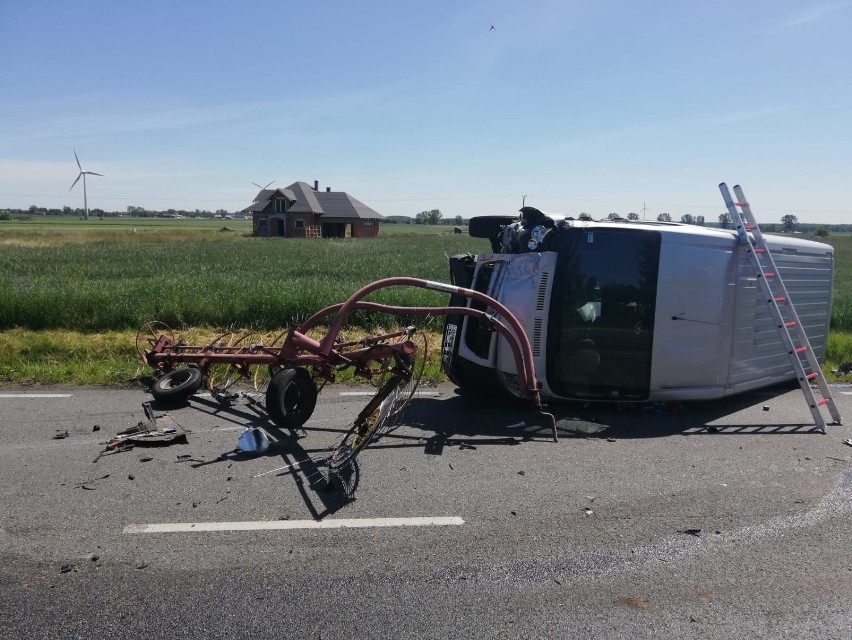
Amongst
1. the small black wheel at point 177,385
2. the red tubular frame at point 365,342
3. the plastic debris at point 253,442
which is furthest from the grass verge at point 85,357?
the plastic debris at point 253,442

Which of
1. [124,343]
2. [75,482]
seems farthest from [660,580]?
[124,343]

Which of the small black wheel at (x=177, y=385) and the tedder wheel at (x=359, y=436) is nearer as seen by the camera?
the tedder wheel at (x=359, y=436)

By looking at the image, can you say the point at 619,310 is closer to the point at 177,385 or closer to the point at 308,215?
the point at 177,385

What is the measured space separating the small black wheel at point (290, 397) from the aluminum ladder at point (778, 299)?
470 cm

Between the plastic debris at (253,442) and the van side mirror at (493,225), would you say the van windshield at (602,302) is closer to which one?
the van side mirror at (493,225)

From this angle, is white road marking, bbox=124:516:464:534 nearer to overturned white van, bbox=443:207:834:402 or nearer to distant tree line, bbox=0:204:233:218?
overturned white van, bbox=443:207:834:402

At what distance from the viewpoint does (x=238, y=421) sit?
679cm

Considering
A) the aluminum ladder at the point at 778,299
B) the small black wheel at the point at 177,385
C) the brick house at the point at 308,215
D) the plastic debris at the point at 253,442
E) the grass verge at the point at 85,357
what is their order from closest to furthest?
the plastic debris at the point at 253,442, the aluminum ladder at the point at 778,299, the small black wheel at the point at 177,385, the grass verge at the point at 85,357, the brick house at the point at 308,215

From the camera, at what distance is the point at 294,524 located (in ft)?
14.4

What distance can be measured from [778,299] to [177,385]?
21.3 feet

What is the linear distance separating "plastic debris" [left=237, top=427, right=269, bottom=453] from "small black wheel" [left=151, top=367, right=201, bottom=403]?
169 centimetres

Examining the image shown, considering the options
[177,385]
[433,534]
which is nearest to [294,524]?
[433,534]

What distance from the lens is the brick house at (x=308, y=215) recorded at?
2972 inches

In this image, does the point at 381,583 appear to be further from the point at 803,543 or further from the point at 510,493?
the point at 803,543
